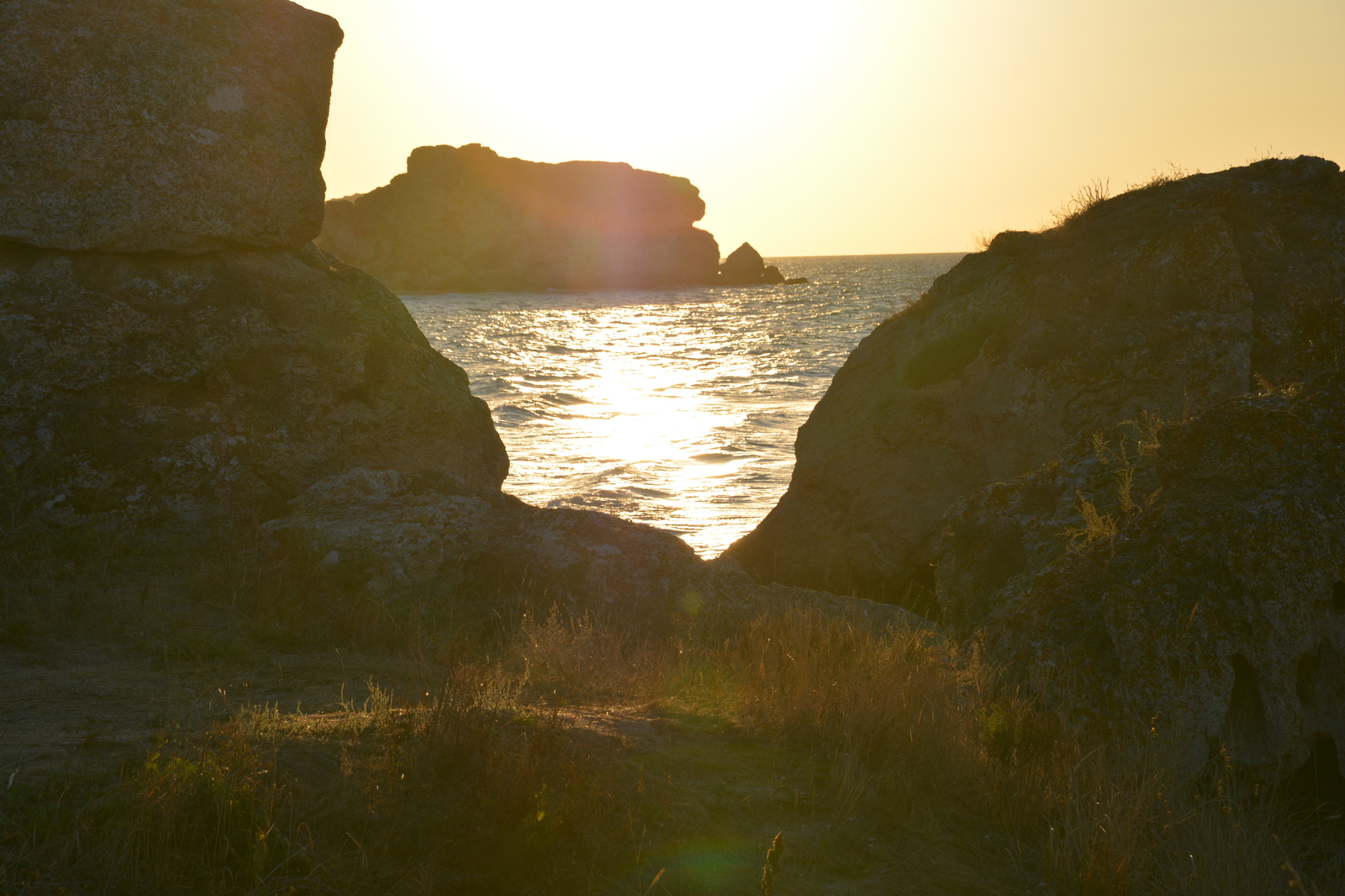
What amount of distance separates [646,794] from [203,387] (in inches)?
259

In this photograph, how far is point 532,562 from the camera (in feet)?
24.9

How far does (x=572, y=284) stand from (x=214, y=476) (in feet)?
335

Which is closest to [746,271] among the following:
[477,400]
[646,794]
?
[477,400]

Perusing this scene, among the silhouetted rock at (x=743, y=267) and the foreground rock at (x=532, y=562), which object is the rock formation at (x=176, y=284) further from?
the silhouetted rock at (x=743, y=267)

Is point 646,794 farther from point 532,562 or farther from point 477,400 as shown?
point 477,400

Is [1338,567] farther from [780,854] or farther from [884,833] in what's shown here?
[780,854]

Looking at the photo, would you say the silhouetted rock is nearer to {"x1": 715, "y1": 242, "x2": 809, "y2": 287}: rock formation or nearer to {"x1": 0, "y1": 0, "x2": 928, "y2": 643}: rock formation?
{"x1": 715, "y1": 242, "x2": 809, "y2": 287}: rock formation

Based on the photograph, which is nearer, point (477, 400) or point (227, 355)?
point (227, 355)

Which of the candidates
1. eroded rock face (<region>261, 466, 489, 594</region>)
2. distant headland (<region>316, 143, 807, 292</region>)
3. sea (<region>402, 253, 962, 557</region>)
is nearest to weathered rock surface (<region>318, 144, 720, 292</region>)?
distant headland (<region>316, 143, 807, 292</region>)

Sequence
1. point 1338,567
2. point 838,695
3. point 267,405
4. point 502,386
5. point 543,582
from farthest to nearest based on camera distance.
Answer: point 502,386, point 267,405, point 543,582, point 838,695, point 1338,567

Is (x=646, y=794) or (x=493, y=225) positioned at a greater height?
(x=493, y=225)

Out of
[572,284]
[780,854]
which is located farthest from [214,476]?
[572,284]

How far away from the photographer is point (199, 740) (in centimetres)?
361

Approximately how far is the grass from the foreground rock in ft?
5.24
